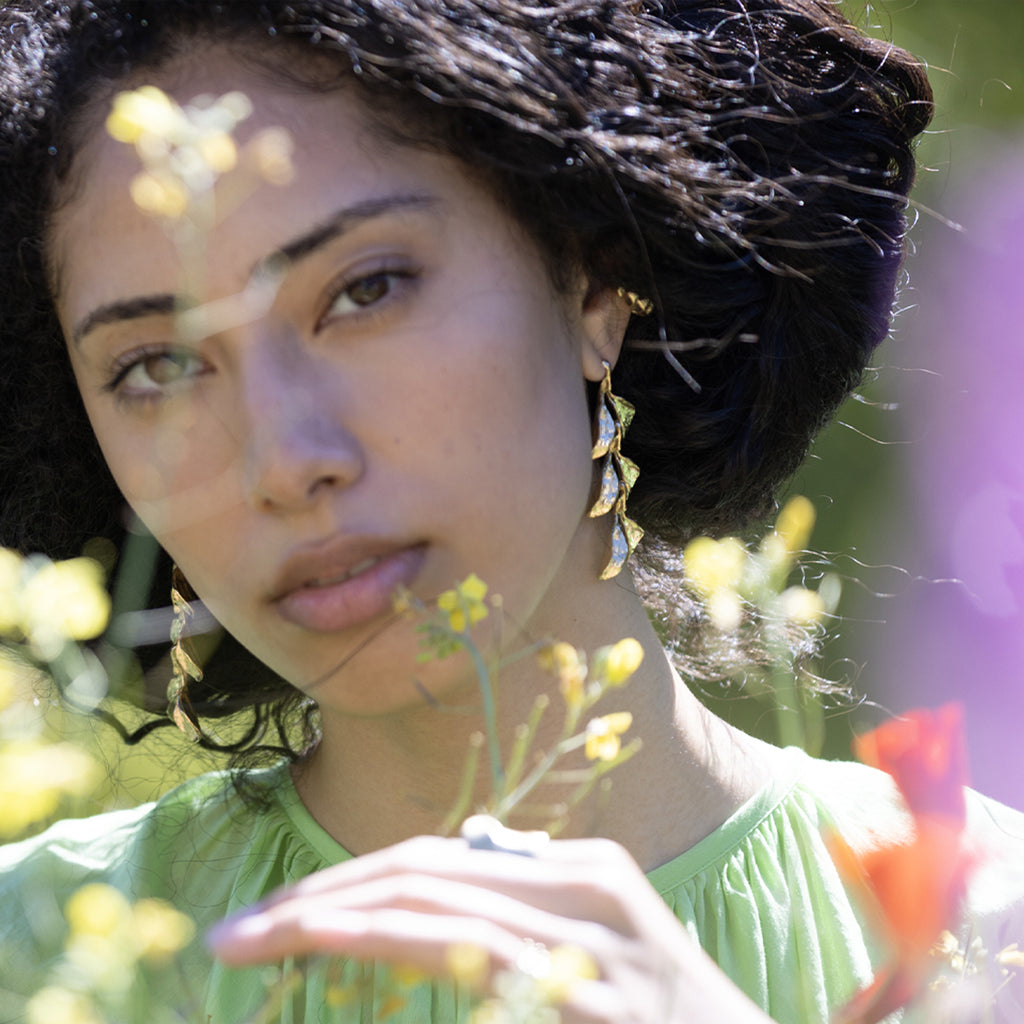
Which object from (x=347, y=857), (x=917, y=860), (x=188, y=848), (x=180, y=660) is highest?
(x=917, y=860)

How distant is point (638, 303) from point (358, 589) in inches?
18.4

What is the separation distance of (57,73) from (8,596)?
2.62 ft

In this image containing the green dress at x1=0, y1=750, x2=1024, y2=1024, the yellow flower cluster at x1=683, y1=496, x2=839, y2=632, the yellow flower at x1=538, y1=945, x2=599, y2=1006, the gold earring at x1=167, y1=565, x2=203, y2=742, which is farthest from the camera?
the gold earring at x1=167, y1=565, x2=203, y2=742

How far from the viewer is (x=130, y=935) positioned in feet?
1.14

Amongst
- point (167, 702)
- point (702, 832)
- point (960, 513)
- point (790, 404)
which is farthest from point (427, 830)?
point (960, 513)

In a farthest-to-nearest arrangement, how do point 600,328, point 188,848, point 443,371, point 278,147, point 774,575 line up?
point 188,848 → point 600,328 → point 443,371 → point 278,147 → point 774,575

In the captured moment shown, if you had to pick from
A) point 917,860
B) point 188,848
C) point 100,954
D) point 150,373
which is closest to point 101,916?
point 100,954

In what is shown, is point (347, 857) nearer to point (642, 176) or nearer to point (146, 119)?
point (642, 176)

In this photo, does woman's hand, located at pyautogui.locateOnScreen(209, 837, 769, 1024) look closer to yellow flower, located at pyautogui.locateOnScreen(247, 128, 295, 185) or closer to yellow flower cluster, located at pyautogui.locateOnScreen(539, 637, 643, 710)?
yellow flower cluster, located at pyautogui.locateOnScreen(539, 637, 643, 710)

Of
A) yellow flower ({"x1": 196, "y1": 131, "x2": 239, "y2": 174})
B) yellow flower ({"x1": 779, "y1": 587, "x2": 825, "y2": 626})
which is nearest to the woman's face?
yellow flower ({"x1": 779, "y1": 587, "x2": 825, "y2": 626})

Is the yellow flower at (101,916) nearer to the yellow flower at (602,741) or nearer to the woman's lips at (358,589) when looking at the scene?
the yellow flower at (602,741)

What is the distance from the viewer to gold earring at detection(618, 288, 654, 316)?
112cm

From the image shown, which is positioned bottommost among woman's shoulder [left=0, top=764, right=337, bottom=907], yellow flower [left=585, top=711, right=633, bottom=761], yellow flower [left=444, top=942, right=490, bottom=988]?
woman's shoulder [left=0, top=764, right=337, bottom=907]

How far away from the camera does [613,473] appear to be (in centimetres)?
108
